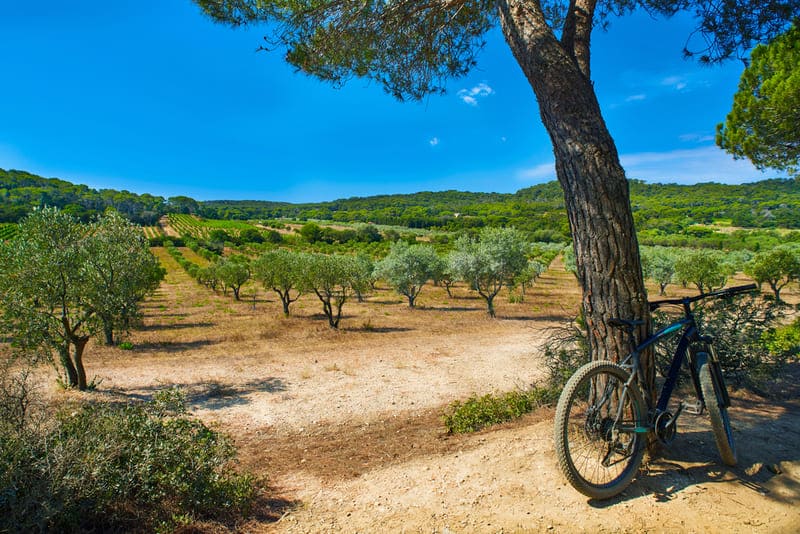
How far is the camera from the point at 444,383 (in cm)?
1154

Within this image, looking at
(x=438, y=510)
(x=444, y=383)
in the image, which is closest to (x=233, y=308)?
(x=444, y=383)

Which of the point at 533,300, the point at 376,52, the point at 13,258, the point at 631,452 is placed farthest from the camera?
the point at 533,300

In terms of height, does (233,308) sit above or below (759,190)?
below

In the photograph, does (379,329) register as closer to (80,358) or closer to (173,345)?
(173,345)

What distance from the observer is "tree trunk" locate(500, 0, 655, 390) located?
Answer: 341 cm

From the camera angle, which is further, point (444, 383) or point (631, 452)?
point (444, 383)

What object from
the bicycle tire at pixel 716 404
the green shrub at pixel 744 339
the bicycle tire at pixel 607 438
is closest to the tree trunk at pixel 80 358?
the bicycle tire at pixel 607 438

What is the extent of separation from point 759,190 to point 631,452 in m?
187

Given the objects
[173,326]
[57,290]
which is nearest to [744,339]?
[57,290]

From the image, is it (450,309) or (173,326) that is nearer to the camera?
(173,326)

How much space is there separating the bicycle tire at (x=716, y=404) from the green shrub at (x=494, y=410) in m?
2.71

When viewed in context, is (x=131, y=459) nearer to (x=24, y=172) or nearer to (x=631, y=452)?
(x=631, y=452)

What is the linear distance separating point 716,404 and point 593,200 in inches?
78.6

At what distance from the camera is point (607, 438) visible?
3.07m
